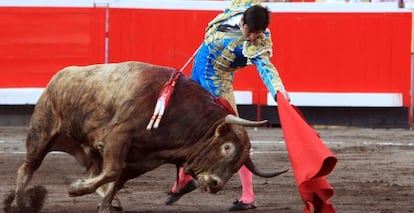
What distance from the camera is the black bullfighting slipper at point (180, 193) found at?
7023mm

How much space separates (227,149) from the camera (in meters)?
6.07

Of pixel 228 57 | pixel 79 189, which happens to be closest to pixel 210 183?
pixel 79 189

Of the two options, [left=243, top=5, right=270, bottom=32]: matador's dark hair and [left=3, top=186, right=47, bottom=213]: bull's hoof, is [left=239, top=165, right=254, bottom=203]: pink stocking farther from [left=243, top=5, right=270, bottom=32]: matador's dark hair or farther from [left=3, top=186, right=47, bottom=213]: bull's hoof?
[left=3, top=186, right=47, bottom=213]: bull's hoof

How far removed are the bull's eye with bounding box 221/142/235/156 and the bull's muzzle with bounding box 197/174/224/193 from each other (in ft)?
0.45

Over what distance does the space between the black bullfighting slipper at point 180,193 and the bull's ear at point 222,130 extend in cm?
100

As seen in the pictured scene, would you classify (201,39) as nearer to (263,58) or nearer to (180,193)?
(180,193)

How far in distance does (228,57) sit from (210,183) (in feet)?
3.24

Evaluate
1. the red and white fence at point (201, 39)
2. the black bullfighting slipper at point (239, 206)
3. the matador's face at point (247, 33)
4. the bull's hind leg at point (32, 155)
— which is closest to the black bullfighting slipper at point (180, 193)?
the black bullfighting slipper at point (239, 206)

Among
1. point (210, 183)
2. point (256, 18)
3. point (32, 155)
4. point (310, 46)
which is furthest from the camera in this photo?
point (310, 46)

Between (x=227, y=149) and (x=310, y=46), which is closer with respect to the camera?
(x=227, y=149)

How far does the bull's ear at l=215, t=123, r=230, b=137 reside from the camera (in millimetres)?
6055

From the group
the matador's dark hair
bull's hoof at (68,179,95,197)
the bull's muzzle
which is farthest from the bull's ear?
bull's hoof at (68,179,95,197)

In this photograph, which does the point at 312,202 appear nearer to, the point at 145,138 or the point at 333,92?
the point at 145,138

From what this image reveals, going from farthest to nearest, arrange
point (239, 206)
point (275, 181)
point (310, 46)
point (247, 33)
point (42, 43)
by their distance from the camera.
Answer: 1. point (310, 46)
2. point (42, 43)
3. point (275, 181)
4. point (239, 206)
5. point (247, 33)
